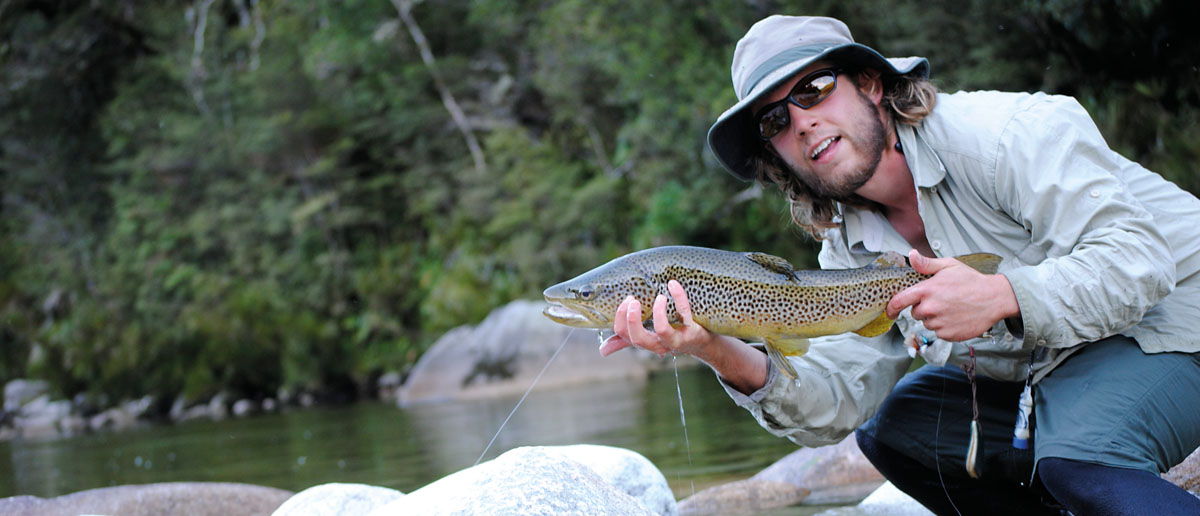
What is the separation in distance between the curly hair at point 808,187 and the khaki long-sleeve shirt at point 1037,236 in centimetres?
5

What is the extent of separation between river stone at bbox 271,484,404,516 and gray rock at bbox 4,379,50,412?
2109cm

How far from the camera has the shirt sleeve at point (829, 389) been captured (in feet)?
9.91

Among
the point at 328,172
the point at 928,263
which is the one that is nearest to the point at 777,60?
the point at 928,263

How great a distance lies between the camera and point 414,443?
9.22 m

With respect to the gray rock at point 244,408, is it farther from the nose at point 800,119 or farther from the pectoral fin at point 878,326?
the pectoral fin at point 878,326

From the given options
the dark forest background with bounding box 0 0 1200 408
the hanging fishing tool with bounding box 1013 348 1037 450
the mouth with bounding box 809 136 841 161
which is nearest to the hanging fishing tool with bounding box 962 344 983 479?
the hanging fishing tool with bounding box 1013 348 1037 450

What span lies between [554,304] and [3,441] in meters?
17.8

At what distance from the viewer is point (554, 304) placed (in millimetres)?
2830

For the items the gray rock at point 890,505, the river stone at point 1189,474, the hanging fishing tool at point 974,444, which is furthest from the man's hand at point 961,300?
the gray rock at point 890,505

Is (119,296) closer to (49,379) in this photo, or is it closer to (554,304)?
(49,379)

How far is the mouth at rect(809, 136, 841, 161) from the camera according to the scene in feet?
9.64

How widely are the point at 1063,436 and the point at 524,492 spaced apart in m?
1.40

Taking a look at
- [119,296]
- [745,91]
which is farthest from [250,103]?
[745,91]

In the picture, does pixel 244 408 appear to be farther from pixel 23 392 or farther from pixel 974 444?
pixel 974 444
